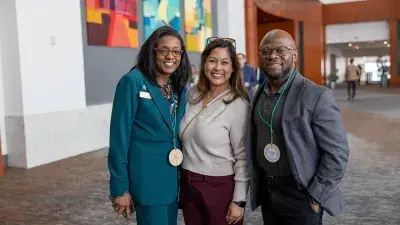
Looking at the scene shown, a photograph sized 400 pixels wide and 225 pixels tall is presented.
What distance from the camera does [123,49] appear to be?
7539mm

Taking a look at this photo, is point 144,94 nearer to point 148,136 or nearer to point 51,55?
point 148,136

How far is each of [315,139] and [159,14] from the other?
23.6 feet

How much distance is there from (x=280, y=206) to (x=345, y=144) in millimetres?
366

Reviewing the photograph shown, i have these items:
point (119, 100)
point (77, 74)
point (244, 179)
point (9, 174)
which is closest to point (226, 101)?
point (244, 179)

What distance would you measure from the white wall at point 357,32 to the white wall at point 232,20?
13.3m

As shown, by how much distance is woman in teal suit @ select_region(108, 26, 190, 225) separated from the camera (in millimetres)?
1738

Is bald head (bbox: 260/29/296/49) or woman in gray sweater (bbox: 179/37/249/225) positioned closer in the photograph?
bald head (bbox: 260/29/296/49)

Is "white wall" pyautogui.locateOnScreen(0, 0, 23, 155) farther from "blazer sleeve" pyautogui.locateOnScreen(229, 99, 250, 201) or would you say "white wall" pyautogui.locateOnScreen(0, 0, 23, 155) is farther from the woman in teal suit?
"blazer sleeve" pyautogui.locateOnScreen(229, 99, 250, 201)

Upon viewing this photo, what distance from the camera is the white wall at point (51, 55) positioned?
18.2 feet

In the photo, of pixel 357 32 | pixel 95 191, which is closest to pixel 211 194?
pixel 95 191

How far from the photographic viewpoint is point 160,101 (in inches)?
70.5

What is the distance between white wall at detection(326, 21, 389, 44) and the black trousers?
23576 millimetres

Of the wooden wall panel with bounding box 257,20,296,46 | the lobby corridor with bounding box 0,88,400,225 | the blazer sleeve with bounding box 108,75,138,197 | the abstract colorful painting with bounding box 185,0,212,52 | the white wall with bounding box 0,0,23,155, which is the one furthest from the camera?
the wooden wall panel with bounding box 257,20,296,46

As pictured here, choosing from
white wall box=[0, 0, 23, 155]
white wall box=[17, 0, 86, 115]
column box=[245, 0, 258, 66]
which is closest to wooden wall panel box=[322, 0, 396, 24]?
column box=[245, 0, 258, 66]
